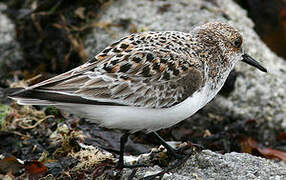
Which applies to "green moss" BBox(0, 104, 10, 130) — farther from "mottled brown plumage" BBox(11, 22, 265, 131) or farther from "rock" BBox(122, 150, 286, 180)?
"rock" BBox(122, 150, 286, 180)

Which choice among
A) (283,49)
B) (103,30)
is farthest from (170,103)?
(283,49)

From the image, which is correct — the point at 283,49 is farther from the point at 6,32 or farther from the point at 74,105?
the point at 74,105

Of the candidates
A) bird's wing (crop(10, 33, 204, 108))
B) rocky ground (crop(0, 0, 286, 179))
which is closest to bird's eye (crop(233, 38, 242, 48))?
bird's wing (crop(10, 33, 204, 108))

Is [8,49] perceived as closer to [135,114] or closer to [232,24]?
[232,24]

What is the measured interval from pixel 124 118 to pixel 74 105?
42 cm

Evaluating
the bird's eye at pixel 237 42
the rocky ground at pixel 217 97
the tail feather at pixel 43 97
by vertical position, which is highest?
the bird's eye at pixel 237 42

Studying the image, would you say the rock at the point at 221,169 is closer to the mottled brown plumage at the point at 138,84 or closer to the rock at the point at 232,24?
the mottled brown plumage at the point at 138,84

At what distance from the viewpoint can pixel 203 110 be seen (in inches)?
252

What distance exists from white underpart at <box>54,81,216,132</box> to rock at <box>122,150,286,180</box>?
A: 396 mm

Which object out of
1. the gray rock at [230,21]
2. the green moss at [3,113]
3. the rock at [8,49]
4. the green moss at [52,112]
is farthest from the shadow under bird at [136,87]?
the rock at [8,49]

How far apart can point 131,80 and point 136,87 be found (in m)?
0.07

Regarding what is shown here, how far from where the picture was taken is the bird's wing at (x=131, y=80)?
416 centimetres

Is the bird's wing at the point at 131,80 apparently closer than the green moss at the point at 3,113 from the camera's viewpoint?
Yes

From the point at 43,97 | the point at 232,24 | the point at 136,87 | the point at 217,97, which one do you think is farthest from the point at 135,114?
the point at 232,24
